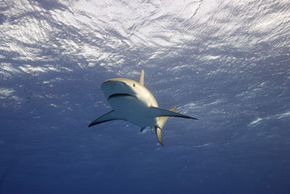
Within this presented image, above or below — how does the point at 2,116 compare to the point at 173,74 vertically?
above

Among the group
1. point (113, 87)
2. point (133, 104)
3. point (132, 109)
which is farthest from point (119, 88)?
point (132, 109)

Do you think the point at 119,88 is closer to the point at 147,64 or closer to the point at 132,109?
the point at 132,109

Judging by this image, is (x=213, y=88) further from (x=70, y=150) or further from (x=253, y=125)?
(x=70, y=150)

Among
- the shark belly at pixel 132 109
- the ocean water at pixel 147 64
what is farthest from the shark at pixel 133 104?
the ocean water at pixel 147 64

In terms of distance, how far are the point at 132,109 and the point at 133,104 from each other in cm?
29

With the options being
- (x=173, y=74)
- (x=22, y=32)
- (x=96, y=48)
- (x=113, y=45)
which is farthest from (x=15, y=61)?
Result: (x=173, y=74)

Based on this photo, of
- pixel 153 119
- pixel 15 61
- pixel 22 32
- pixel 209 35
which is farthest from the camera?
pixel 15 61

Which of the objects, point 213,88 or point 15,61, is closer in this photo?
point 15,61

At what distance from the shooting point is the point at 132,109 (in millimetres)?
7070

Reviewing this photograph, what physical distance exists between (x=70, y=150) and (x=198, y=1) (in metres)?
33.8

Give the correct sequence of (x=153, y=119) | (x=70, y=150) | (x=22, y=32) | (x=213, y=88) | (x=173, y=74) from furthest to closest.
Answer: (x=70, y=150) → (x=213, y=88) → (x=173, y=74) → (x=22, y=32) → (x=153, y=119)

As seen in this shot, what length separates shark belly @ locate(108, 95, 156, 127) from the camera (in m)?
6.47

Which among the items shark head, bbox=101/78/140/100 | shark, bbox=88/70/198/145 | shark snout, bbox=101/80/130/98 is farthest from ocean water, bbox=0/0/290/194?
shark snout, bbox=101/80/130/98

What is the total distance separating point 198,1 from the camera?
39.1ft
